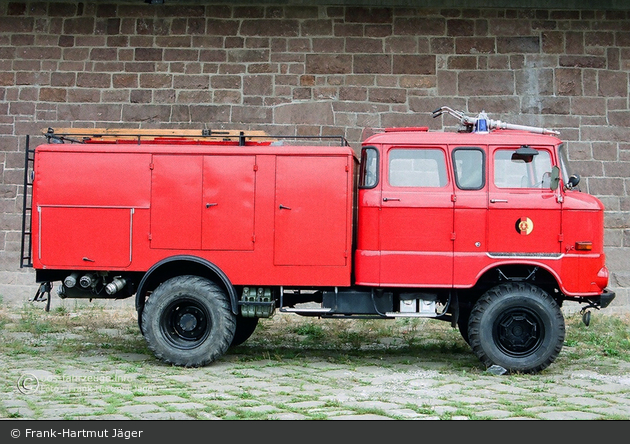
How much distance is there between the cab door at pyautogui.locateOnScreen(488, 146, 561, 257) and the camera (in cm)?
827

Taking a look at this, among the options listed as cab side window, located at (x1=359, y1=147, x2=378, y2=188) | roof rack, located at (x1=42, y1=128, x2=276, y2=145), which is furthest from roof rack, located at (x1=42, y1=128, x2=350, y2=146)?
cab side window, located at (x1=359, y1=147, x2=378, y2=188)

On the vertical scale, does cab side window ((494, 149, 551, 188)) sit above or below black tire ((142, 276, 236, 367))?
above

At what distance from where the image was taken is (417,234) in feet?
27.5

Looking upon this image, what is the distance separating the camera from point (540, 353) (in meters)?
8.23

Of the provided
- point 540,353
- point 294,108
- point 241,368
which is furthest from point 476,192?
point 294,108

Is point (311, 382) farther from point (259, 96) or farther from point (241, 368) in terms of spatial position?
point (259, 96)

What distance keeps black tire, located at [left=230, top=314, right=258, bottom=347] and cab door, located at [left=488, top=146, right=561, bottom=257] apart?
3.21 meters

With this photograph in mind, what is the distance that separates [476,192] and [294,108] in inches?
200

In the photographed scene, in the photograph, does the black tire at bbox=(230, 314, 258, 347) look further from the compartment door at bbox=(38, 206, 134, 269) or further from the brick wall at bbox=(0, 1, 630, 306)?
the brick wall at bbox=(0, 1, 630, 306)

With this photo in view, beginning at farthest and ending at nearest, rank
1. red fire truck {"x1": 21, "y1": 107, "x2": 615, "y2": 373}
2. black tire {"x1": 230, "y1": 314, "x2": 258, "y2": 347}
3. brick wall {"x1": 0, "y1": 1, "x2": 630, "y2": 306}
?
brick wall {"x1": 0, "y1": 1, "x2": 630, "y2": 306}
black tire {"x1": 230, "y1": 314, "x2": 258, "y2": 347}
red fire truck {"x1": 21, "y1": 107, "x2": 615, "y2": 373}

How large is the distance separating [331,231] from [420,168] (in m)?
1.22

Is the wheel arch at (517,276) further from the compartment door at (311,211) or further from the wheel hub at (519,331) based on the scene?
the compartment door at (311,211)

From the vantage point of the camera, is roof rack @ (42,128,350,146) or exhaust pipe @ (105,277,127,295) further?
roof rack @ (42,128,350,146)

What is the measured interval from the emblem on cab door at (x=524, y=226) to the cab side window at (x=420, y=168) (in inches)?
35.4
